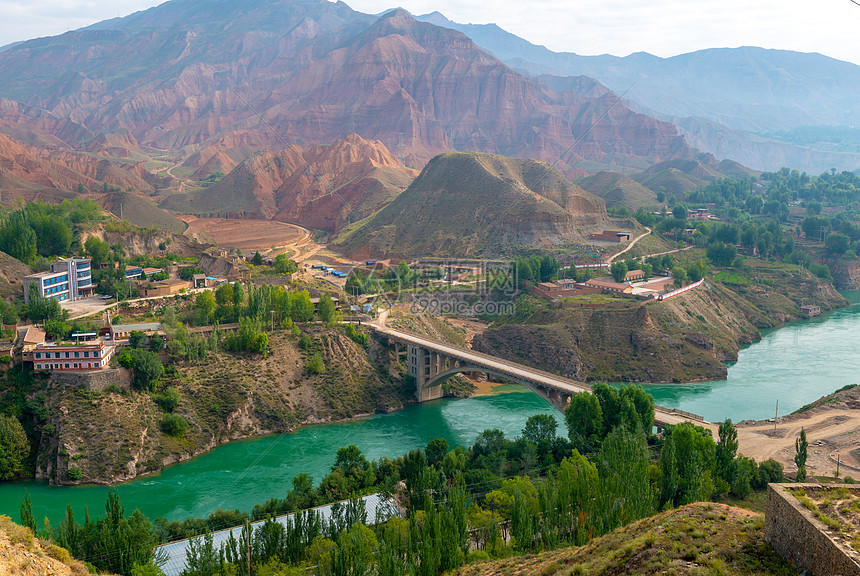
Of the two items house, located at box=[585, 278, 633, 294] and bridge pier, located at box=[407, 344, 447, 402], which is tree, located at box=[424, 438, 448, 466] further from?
house, located at box=[585, 278, 633, 294]

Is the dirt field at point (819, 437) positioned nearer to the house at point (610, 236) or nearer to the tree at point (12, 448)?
the tree at point (12, 448)

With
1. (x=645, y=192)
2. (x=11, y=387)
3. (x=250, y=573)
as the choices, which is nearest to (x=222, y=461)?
(x=11, y=387)

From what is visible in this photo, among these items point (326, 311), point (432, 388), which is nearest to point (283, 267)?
point (326, 311)

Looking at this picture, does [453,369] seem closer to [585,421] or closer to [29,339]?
[585,421]

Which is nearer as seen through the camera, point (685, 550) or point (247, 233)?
point (685, 550)

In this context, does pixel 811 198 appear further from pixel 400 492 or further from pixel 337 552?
pixel 337 552

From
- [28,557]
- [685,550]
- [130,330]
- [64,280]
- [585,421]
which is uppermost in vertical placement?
[64,280]

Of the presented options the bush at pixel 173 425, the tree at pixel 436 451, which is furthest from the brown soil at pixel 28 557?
the bush at pixel 173 425
